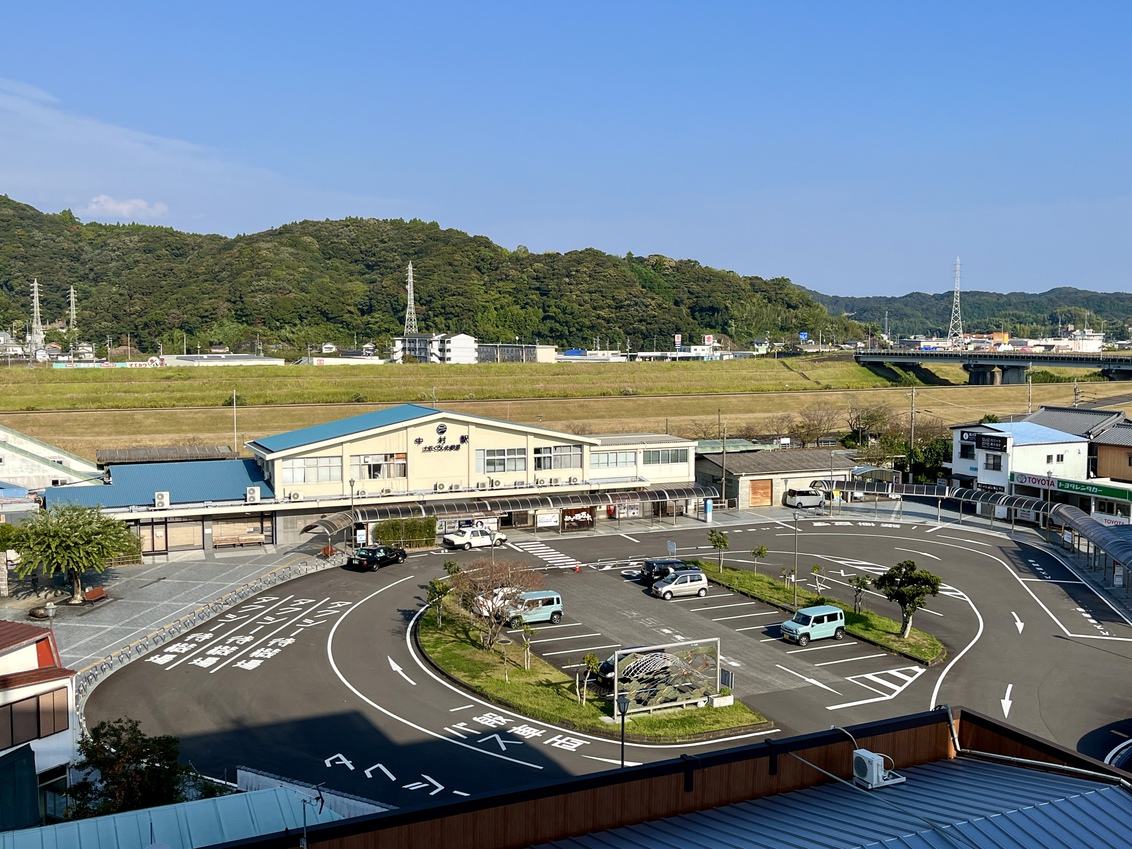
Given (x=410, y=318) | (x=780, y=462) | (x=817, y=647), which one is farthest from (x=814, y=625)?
(x=410, y=318)

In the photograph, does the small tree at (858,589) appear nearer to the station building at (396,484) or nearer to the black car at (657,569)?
the black car at (657,569)

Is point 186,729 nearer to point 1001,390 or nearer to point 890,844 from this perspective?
point 890,844

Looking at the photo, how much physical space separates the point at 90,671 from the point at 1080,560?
3964cm

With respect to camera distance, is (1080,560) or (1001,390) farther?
(1001,390)

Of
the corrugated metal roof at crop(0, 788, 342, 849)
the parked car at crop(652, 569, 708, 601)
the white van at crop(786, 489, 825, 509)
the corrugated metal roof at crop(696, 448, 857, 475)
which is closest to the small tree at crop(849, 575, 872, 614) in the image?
the parked car at crop(652, 569, 708, 601)

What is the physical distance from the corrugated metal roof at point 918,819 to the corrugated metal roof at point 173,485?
34274 mm

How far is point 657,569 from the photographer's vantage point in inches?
1373

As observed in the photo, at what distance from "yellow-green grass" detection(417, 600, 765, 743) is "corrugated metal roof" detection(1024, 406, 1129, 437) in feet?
130

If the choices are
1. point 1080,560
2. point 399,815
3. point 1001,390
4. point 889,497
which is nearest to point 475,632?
point 399,815

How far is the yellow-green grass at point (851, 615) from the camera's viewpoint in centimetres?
2761

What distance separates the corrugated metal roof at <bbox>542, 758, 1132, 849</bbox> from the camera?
32.3 ft

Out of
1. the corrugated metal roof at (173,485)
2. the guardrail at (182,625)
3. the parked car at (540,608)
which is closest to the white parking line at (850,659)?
the parked car at (540,608)

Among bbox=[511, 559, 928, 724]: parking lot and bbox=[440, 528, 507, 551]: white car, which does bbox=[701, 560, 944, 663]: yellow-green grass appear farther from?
bbox=[440, 528, 507, 551]: white car

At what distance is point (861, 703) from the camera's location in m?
23.6
